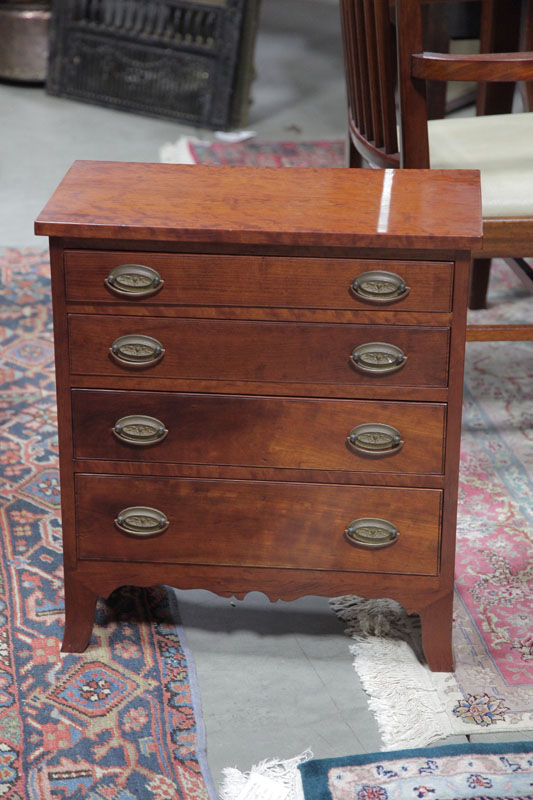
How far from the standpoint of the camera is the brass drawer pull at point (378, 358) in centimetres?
168

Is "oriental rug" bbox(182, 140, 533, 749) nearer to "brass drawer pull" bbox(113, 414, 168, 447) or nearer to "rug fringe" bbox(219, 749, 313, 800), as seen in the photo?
"rug fringe" bbox(219, 749, 313, 800)

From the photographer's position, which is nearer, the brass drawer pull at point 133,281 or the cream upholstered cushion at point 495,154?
the brass drawer pull at point 133,281

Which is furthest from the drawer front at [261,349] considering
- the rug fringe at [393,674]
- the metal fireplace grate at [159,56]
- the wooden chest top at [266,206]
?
the metal fireplace grate at [159,56]

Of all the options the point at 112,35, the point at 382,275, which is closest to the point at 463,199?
the point at 382,275

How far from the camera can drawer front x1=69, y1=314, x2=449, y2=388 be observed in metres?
1.68

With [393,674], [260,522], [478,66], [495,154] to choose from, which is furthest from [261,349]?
[495,154]

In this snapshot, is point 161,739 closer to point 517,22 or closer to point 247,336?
point 247,336

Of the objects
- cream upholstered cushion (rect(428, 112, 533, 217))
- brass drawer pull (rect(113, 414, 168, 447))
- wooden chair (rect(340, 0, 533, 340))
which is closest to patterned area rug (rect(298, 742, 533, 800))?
brass drawer pull (rect(113, 414, 168, 447))

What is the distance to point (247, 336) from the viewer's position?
5.56 ft

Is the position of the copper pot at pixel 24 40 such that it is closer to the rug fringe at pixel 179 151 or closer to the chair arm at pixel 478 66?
the rug fringe at pixel 179 151

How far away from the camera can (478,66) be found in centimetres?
200

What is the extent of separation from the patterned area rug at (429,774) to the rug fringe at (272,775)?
0.01 meters

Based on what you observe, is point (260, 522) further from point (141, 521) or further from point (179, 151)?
point (179, 151)

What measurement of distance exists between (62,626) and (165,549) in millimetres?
297
